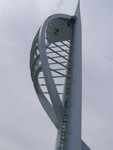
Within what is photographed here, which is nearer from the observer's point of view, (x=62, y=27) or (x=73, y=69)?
(x=73, y=69)

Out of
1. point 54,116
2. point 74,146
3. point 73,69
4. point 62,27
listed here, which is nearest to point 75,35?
point 62,27

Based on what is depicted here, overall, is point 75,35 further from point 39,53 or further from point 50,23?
point 39,53

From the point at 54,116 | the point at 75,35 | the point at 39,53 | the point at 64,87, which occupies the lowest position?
the point at 54,116

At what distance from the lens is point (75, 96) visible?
27453 millimetres

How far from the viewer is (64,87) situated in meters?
28.4

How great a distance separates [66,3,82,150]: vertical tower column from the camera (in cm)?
2559

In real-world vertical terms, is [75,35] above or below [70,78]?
above

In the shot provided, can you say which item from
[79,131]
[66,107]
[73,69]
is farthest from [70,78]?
[79,131]

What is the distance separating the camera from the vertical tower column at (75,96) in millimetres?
25594

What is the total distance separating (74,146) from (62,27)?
1324cm

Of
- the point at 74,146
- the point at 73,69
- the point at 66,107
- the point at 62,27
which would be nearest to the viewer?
the point at 74,146

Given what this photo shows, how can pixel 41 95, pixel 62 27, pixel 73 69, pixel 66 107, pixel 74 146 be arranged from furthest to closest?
pixel 62 27 < pixel 41 95 < pixel 73 69 < pixel 66 107 < pixel 74 146

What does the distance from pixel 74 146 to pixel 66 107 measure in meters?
3.38
